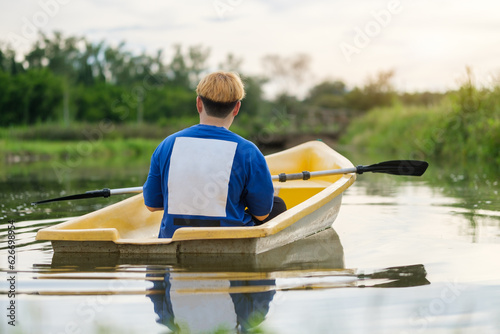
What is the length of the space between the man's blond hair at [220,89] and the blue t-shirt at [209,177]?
169 millimetres

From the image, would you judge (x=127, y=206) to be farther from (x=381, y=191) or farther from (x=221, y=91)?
(x=381, y=191)

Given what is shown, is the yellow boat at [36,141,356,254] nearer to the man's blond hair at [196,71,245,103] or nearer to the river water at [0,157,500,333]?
the river water at [0,157,500,333]

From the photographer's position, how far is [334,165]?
5.62m

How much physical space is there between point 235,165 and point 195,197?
0.94ft

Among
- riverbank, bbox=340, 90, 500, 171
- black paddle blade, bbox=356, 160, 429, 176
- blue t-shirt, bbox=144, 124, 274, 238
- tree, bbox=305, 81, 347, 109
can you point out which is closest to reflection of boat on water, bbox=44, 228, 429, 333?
blue t-shirt, bbox=144, 124, 274, 238

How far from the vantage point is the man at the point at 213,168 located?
3.28 m

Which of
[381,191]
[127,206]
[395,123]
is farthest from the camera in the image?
[395,123]

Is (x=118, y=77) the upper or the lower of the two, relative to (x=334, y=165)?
upper

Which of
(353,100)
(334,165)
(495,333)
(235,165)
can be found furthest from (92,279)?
(353,100)

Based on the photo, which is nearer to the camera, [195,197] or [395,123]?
[195,197]

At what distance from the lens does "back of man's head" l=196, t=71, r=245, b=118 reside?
130 inches

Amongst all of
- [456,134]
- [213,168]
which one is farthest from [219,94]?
[456,134]

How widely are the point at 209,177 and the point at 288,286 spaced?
0.76 metres

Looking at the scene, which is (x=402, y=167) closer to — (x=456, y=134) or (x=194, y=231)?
(x=194, y=231)
